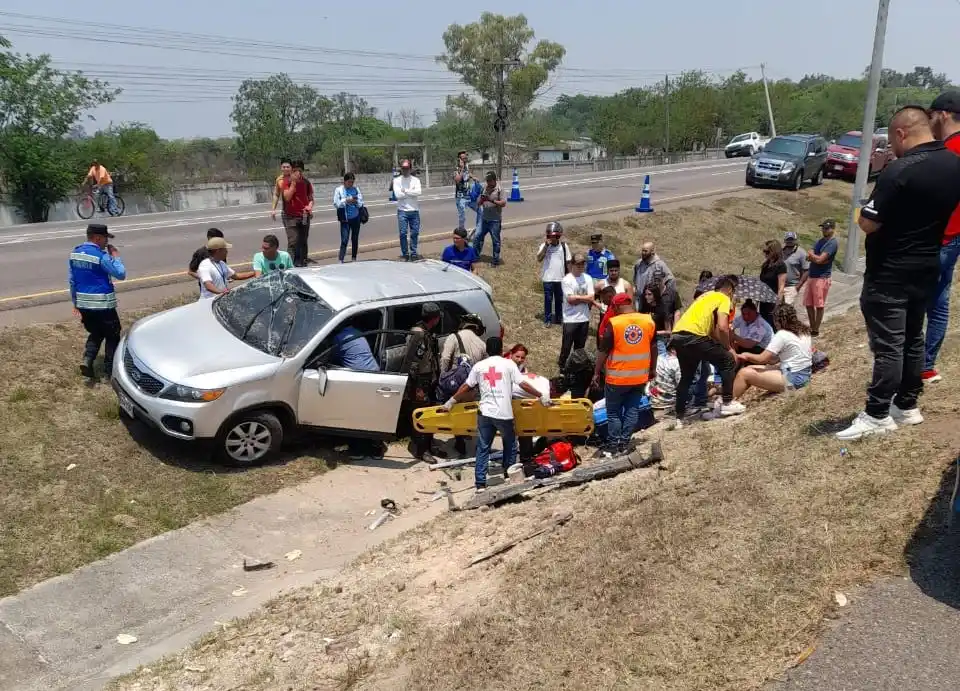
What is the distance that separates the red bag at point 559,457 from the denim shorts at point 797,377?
2318 millimetres

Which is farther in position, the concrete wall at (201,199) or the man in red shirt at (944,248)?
the concrete wall at (201,199)

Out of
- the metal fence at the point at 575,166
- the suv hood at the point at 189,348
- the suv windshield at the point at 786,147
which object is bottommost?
the suv hood at the point at 189,348

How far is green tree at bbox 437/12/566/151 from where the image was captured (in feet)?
236

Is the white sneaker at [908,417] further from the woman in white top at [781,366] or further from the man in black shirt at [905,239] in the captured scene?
the woman in white top at [781,366]

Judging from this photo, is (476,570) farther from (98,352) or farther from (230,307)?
(98,352)

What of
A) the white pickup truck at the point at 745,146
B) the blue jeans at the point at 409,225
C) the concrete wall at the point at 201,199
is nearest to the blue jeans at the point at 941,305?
the blue jeans at the point at 409,225

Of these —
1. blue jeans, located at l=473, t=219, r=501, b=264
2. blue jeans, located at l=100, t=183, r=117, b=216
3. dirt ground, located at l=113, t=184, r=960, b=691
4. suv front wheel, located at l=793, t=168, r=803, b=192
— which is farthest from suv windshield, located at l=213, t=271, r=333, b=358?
suv front wheel, located at l=793, t=168, r=803, b=192

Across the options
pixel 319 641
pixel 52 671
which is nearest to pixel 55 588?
pixel 52 671

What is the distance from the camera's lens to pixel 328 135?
212 ft

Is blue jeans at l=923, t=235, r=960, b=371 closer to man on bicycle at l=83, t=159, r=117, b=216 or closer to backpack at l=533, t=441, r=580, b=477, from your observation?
backpack at l=533, t=441, r=580, b=477

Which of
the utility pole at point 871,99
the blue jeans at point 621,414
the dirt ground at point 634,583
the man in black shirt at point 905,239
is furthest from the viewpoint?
the utility pole at point 871,99

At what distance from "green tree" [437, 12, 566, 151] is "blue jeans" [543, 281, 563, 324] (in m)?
61.9

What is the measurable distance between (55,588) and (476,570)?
3144mm

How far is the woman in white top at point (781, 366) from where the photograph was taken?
26.6 feet
